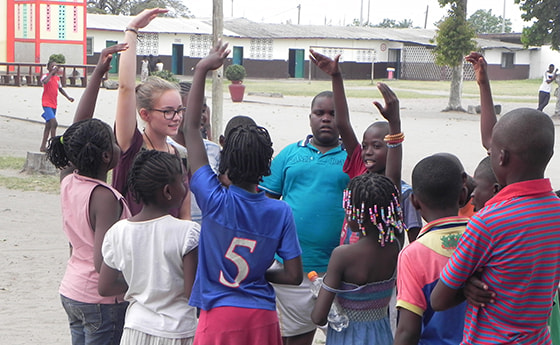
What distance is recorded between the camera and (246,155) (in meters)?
3.06

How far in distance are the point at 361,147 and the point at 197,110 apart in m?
1.09

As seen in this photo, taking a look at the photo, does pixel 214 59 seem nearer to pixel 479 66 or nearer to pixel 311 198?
pixel 311 198

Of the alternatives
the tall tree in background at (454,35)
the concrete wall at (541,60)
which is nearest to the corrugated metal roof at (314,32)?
the concrete wall at (541,60)

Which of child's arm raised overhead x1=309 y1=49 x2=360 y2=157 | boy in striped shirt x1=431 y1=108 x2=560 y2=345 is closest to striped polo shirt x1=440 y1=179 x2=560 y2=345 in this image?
boy in striped shirt x1=431 y1=108 x2=560 y2=345

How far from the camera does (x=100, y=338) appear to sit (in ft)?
11.3

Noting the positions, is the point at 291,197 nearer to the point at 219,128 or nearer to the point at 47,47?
the point at 219,128

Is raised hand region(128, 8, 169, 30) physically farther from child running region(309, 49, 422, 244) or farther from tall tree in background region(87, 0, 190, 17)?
tall tree in background region(87, 0, 190, 17)

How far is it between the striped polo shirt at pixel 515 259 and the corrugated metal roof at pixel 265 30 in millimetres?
50657

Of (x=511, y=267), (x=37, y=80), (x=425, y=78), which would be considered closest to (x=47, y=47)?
(x=37, y=80)

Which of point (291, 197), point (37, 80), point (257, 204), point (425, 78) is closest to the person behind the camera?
point (257, 204)

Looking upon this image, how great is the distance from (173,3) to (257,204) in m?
75.5

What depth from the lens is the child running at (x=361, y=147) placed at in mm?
3742

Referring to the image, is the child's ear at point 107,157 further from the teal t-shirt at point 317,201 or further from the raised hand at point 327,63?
the raised hand at point 327,63

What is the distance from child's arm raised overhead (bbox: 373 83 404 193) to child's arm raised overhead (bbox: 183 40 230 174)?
2.55 ft
